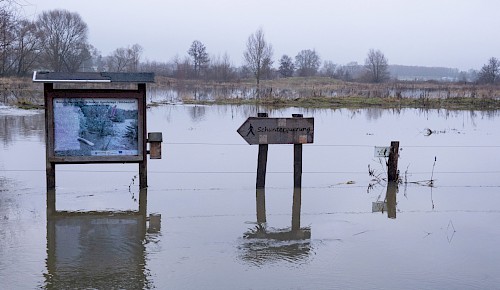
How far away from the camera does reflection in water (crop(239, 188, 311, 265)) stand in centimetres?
699

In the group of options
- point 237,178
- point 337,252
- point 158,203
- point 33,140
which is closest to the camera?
point 337,252

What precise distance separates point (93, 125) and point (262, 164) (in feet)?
9.33

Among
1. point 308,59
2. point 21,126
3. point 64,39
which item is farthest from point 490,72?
point 21,126

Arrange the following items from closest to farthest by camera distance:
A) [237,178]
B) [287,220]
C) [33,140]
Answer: [287,220]
[237,178]
[33,140]

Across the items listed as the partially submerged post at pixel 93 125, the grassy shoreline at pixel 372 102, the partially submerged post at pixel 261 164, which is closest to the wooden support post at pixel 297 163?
the partially submerged post at pixel 261 164

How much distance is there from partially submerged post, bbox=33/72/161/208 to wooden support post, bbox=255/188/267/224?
1998 mm

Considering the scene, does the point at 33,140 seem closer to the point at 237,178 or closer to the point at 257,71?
the point at 237,178

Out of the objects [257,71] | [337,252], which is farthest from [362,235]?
[257,71]

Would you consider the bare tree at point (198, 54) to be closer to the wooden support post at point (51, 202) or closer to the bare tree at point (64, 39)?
the bare tree at point (64, 39)

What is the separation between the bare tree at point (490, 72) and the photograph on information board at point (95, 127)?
297 ft

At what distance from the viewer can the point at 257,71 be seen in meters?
82.3

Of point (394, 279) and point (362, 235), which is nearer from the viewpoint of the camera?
point (394, 279)

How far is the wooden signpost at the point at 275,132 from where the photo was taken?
10.3m

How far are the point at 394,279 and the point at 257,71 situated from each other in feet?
252
